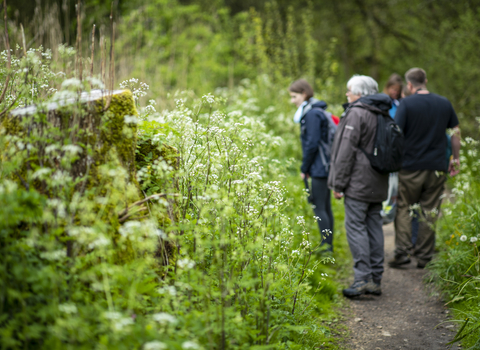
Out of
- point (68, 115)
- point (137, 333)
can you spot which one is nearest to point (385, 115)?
point (68, 115)

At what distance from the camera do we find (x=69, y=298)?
2047mm

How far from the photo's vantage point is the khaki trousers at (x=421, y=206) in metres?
5.43

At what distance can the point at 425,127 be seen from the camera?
538 cm

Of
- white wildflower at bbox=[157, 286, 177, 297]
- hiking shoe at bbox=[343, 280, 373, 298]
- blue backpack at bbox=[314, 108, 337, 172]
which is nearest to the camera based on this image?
white wildflower at bbox=[157, 286, 177, 297]

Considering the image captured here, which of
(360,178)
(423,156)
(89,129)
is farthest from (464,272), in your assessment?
(89,129)

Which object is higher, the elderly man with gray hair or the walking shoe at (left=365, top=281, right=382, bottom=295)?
the elderly man with gray hair

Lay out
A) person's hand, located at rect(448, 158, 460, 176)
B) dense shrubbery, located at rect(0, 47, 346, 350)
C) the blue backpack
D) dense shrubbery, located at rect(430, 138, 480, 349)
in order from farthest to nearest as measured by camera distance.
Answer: person's hand, located at rect(448, 158, 460, 176) < the blue backpack < dense shrubbery, located at rect(430, 138, 480, 349) < dense shrubbery, located at rect(0, 47, 346, 350)

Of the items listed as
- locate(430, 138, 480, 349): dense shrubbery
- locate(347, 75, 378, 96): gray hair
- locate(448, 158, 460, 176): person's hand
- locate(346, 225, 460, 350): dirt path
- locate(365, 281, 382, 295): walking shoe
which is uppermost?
locate(347, 75, 378, 96): gray hair

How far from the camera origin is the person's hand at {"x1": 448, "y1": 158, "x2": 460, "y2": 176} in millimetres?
5547

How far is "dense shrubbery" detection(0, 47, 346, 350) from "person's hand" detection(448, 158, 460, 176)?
3118 millimetres

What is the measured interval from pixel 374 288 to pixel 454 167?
2.22 meters

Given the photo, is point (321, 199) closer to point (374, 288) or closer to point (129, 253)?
point (374, 288)

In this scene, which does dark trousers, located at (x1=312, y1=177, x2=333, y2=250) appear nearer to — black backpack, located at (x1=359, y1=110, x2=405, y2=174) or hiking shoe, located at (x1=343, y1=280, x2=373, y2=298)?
hiking shoe, located at (x1=343, y1=280, x2=373, y2=298)

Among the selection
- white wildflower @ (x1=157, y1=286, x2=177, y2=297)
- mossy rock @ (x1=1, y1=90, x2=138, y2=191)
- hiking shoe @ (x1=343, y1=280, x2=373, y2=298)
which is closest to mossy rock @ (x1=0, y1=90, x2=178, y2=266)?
mossy rock @ (x1=1, y1=90, x2=138, y2=191)
